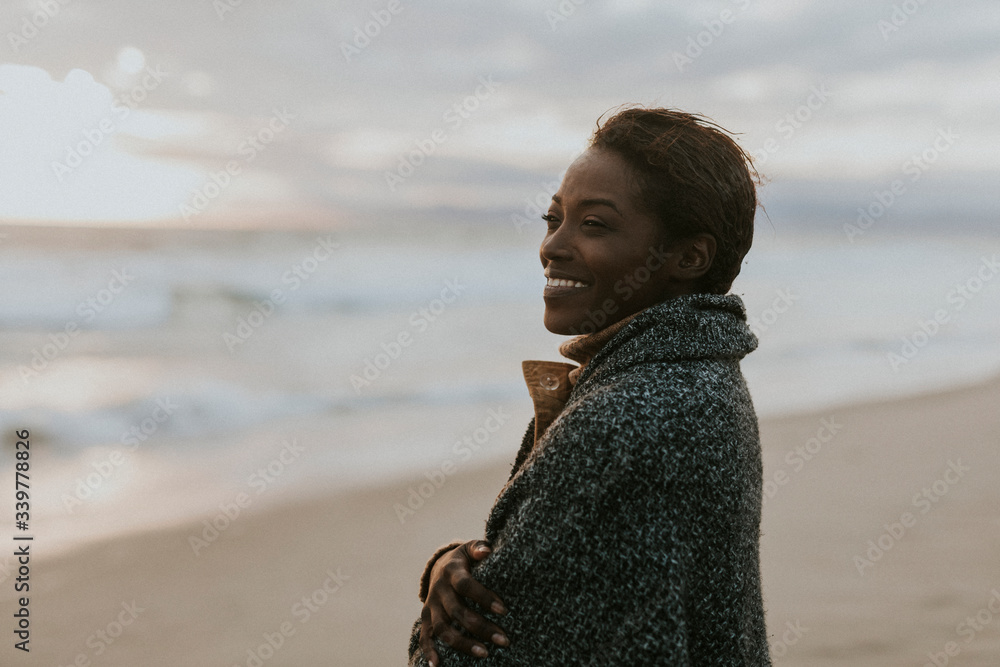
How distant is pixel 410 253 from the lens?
90.6ft

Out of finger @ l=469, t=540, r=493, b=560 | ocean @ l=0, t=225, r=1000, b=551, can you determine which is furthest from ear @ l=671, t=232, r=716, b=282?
ocean @ l=0, t=225, r=1000, b=551

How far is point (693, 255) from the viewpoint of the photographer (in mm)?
1895

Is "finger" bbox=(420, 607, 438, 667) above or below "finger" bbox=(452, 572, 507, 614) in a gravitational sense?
below

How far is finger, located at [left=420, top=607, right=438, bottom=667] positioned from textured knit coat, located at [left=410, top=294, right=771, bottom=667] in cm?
3

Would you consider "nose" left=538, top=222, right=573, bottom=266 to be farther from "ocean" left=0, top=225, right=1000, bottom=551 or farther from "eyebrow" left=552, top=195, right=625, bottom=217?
"ocean" left=0, top=225, right=1000, bottom=551

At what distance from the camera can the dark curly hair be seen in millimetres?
1846

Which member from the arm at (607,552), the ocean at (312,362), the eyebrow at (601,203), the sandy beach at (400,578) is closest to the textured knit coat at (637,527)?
the arm at (607,552)

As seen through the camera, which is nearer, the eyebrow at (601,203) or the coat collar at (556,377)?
the eyebrow at (601,203)

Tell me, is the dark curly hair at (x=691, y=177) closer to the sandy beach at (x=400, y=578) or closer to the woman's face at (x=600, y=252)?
the woman's face at (x=600, y=252)

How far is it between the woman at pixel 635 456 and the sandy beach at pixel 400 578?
2.92 meters

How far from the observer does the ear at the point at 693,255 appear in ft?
6.18

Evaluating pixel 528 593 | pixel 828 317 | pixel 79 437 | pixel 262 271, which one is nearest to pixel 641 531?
pixel 528 593

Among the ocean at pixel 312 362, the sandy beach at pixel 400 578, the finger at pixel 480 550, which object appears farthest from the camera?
the ocean at pixel 312 362

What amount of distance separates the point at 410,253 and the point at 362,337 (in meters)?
14.1
